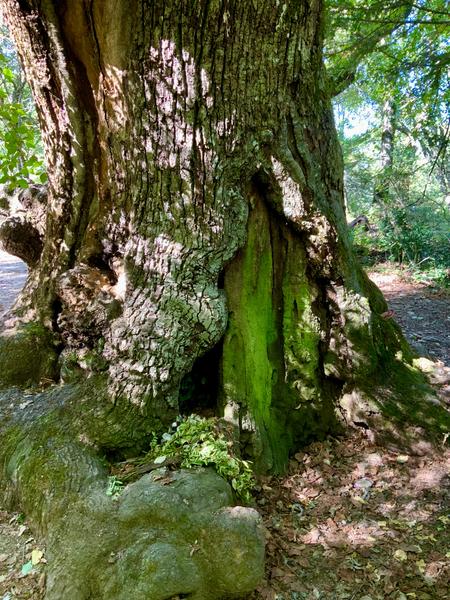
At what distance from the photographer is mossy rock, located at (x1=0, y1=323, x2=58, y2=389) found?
335 cm

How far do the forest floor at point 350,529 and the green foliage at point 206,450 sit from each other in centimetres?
48

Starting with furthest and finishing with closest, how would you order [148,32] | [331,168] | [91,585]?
1. [331,168]
2. [148,32]
3. [91,585]

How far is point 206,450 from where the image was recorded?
2.72 meters

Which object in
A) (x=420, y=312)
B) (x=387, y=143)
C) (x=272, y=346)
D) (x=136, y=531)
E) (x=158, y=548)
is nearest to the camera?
(x=158, y=548)

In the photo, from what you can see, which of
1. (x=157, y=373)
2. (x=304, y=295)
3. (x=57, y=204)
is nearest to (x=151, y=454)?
(x=157, y=373)

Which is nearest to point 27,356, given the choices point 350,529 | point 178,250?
point 178,250

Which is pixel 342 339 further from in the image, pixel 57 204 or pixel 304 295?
pixel 57 204

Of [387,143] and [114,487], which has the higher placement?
[387,143]

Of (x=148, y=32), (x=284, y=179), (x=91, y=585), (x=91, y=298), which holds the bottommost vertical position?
(x=91, y=585)

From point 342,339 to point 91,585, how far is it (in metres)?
2.56

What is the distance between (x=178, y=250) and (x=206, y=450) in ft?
4.55

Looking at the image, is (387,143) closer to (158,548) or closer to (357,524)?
(357,524)

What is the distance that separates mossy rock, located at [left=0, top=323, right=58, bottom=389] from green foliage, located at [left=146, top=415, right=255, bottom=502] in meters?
1.21

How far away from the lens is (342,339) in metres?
3.65
